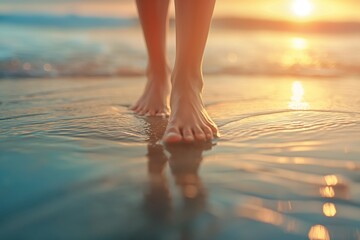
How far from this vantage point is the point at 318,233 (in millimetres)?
1122

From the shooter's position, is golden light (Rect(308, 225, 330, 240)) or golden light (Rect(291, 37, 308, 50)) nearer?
golden light (Rect(308, 225, 330, 240))

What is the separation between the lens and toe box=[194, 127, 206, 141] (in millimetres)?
1907

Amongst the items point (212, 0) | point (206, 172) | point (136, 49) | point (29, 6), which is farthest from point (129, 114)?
point (29, 6)

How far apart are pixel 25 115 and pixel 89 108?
1.12 feet

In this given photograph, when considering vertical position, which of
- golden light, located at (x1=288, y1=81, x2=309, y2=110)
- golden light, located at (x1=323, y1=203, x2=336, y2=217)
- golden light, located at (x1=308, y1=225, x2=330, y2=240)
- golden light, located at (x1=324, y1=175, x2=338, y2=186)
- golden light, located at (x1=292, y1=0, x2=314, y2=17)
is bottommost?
golden light, located at (x1=308, y1=225, x2=330, y2=240)

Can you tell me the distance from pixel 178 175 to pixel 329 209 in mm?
459

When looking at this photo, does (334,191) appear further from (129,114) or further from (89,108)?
(89,108)

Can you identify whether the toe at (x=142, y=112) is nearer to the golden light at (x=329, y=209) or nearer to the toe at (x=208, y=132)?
the toe at (x=208, y=132)

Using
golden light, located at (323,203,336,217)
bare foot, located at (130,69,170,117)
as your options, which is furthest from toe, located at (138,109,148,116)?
golden light, located at (323,203,336,217)

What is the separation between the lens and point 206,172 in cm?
151

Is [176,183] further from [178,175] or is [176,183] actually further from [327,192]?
[327,192]

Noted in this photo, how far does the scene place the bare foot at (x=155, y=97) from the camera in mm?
2506

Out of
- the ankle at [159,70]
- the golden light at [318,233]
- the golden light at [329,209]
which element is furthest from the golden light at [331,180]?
the ankle at [159,70]

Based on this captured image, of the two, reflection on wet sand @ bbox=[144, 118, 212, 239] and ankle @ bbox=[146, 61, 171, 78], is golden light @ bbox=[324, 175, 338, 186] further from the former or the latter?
ankle @ bbox=[146, 61, 171, 78]
